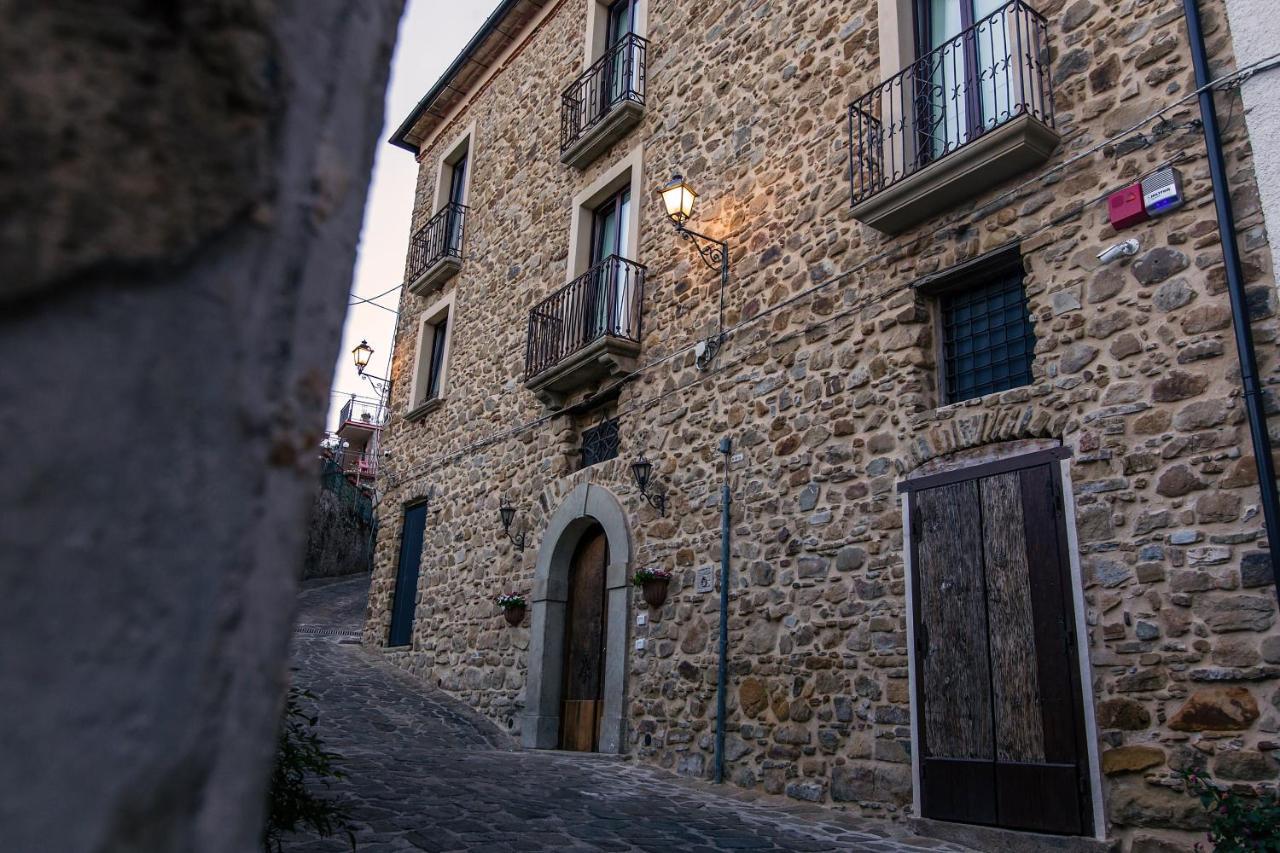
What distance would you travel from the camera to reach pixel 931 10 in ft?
22.5

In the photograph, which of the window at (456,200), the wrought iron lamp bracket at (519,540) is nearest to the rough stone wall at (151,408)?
the wrought iron lamp bracket at (519,540)

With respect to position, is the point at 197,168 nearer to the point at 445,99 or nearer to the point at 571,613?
the point at 571,613

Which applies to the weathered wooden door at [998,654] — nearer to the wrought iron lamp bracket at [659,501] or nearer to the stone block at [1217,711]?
the stone block at [1217,711]

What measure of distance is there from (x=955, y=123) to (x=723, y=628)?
12.7ft

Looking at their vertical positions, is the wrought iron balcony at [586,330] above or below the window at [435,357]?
below

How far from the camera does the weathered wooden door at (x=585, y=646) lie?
29.2ft

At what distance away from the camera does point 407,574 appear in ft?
42.1

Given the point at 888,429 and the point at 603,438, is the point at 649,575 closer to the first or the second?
the point at 603,438

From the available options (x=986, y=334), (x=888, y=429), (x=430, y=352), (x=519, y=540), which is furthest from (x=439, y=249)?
(x=986, y=334)

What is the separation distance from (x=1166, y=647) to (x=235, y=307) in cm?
493

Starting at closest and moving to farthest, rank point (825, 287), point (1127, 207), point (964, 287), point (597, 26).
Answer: point (1127, 207), point (964, 287), point (825, 287), point (597, 26)

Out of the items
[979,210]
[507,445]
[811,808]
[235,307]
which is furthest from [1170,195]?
[507,445]

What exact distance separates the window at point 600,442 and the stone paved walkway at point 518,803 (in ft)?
9.06

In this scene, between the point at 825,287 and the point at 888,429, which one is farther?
the point at 825,287
